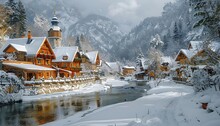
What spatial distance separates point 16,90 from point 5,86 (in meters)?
2.69

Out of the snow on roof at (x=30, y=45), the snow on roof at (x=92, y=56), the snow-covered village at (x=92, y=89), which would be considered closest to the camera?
the snow-covered village at (x=92, y=89)

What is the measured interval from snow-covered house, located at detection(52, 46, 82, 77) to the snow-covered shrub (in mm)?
45972

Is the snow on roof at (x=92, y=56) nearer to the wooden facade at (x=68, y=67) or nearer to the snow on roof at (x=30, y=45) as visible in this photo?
the wooden facade at (x=68, y=67)

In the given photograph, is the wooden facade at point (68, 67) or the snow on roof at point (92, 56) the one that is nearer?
the wooden facade at point (68, 67)

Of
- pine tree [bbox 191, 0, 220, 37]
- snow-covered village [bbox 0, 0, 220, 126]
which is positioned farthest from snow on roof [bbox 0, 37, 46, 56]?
pine tree [bbox 191, 0, 220, 37]

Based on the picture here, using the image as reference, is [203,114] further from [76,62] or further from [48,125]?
[76,62]

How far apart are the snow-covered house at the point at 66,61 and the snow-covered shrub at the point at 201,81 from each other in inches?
1810

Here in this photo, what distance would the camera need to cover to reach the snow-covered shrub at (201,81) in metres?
24.8

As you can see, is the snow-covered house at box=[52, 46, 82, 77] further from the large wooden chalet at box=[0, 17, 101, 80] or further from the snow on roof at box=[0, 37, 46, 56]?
the snow on roof at box=[0, 37, 46, 56]

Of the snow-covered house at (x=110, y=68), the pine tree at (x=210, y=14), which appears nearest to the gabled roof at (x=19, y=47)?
the pine tree at (x=210, y=14)

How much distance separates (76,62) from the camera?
74.4m

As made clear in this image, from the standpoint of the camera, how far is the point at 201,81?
2478 cm

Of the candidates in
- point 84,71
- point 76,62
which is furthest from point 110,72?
point 76,62

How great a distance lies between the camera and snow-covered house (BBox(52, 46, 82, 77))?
69125mm
